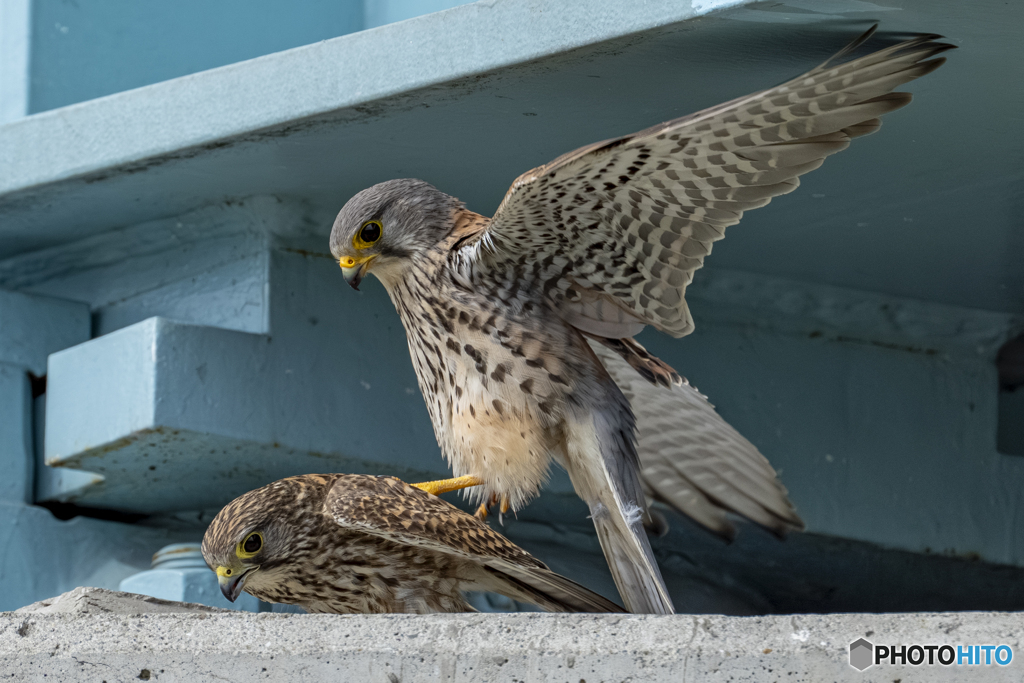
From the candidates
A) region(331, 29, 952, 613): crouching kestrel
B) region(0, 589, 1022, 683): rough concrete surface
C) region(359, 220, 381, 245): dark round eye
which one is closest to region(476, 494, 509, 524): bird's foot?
region(331, 29, 952, 613): crouching kestrel

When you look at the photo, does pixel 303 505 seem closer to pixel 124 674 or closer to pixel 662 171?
pixel 124 674

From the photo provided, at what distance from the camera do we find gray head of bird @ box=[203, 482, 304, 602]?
9.64 feet

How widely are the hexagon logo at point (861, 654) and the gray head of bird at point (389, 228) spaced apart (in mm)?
1521

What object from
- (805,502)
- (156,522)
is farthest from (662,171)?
(156,522)

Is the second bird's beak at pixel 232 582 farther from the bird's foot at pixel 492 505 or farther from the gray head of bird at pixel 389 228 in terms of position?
the gray head of bird at pixel 389 228

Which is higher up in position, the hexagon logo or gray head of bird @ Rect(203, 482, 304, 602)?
the hexagon logo

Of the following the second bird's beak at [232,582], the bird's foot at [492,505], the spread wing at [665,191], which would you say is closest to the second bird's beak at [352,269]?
the spread wing at [665,191]

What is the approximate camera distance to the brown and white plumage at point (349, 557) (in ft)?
9.58

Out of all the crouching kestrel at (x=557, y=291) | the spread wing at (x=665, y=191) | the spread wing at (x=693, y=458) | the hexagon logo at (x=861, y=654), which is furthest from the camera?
the spread wing at (x=693, y=458)

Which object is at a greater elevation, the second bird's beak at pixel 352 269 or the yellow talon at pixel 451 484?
the second bird's beak at pixel 352 269

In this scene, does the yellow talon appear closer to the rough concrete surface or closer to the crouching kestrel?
the crouching kestrel

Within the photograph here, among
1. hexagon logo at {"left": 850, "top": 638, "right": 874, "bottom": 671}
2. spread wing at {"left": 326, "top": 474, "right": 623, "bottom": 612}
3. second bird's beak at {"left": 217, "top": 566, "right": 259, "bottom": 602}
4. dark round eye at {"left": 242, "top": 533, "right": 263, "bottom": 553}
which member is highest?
hexagon logo at {"left": 850, "top": 638, "right": 874, "bottom": 671}

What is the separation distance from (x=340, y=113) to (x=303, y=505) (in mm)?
1065

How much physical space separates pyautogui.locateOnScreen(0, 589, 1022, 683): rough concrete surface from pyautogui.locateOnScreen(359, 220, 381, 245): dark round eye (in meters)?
1.11
